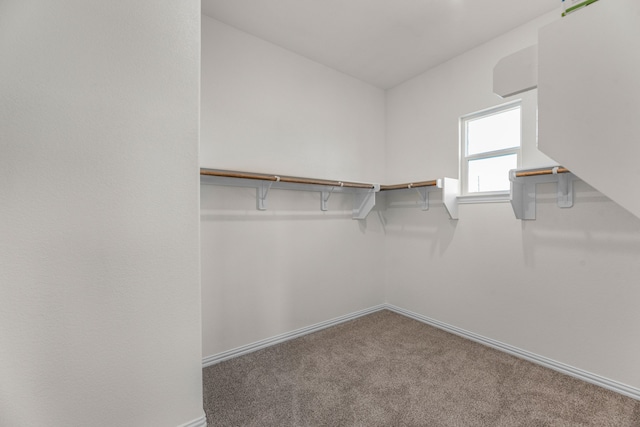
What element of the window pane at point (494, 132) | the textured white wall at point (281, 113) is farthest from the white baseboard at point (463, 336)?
the window pane at point (494, 132)

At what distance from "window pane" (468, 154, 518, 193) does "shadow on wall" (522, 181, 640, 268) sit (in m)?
0.30

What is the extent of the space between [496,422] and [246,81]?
9.32 ft

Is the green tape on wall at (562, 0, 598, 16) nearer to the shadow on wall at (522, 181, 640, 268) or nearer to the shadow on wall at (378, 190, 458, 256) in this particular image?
the shadow on wall at (522, 181, 640, 268)

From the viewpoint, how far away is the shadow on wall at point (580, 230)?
1.77 m

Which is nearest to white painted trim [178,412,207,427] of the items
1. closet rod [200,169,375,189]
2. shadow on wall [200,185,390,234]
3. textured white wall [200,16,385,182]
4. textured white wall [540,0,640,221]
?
shadow on wall [200,185,390,234]

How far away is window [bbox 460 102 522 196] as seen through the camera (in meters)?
2.32

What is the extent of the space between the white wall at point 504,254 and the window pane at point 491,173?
145 mm

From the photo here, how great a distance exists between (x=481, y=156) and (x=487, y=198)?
1.28 feet

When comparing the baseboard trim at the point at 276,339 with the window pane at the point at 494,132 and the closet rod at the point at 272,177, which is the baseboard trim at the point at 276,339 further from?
the window pane at the point at 494,132

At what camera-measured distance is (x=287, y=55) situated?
2.54 metres

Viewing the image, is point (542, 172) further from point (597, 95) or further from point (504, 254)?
point (597, 95)

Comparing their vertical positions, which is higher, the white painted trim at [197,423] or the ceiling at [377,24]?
the ceiling at [377,24]

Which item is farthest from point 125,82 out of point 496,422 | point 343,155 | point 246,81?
point 496,422

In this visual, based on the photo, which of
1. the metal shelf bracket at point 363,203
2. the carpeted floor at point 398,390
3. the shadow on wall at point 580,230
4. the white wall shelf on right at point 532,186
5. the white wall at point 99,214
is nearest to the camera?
the white wall at point 99,214
